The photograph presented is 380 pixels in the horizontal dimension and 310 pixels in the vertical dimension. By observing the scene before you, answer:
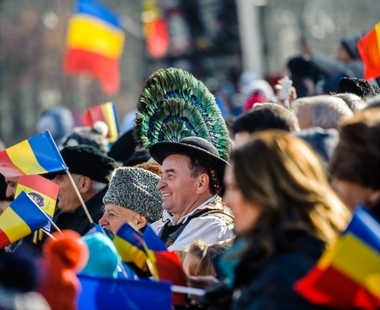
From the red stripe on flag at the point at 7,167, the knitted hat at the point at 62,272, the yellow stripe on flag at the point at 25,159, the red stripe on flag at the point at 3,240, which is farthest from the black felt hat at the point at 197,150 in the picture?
the knitted hat at the point at 62,272

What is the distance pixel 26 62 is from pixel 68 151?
33957 millimetres

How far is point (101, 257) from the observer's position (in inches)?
197

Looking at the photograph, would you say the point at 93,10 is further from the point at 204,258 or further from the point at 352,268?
the point at 352,268

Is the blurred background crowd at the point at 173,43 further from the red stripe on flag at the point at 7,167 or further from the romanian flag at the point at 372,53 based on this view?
the red stripe on flag at the point at 7,167

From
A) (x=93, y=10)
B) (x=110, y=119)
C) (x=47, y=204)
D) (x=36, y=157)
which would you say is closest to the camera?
(x=47, y=204)

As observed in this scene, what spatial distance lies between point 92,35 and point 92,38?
41 millimetres

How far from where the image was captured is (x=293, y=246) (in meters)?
4.13

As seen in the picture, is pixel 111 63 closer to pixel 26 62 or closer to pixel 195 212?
pixel 195 212

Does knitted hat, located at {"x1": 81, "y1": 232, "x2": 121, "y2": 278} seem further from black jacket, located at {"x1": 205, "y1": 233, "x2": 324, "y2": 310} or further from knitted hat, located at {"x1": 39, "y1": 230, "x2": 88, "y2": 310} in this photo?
black jacket, located at {"x1": 205, "y1": 233, "x2": 324, "y2": 310}

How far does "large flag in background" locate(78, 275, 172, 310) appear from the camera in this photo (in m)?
4.71

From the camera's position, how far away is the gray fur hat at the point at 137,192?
6.95 meters

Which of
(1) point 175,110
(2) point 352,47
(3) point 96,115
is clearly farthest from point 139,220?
(2) point 352,47

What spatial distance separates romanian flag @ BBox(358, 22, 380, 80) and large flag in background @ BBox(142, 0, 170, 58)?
711 inches

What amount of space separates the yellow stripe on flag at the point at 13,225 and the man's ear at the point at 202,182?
0.85m
